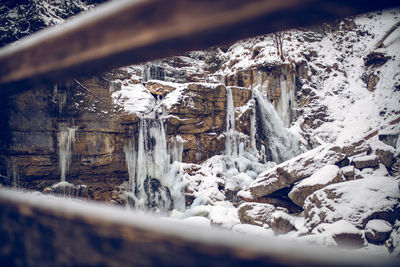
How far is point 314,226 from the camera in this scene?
4.08 meters

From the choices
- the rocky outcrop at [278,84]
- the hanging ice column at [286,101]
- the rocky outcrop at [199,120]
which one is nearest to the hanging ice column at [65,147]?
the rocky outcrop at [199,120]

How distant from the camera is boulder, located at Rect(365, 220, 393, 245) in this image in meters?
3.32

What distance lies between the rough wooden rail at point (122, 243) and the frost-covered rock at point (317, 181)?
5508 millimetres

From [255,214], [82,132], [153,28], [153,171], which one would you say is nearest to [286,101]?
[153,171]

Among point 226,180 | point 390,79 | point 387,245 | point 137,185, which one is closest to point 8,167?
point 137,185

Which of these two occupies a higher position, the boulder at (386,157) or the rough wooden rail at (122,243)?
the rough wooden rail at (122,243)

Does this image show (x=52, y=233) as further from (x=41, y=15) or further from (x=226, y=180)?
(x=41, y=15)

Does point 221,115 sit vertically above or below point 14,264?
above

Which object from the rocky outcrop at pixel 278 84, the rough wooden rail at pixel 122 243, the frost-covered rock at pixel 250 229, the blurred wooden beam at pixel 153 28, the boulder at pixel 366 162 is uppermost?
the rocky outcrop at pixel 278 84

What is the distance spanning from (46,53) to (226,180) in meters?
8.27

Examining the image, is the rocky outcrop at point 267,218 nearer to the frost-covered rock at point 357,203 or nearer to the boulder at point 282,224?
the boulder at point 282,224

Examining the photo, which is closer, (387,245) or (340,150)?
(387,245)

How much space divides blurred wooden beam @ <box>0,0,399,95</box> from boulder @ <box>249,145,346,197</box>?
628cm

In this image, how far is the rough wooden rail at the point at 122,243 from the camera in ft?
0.92
